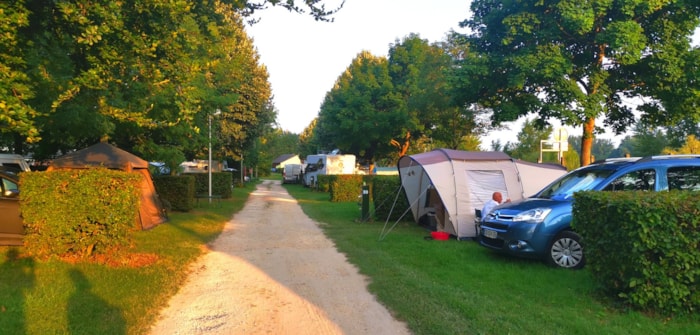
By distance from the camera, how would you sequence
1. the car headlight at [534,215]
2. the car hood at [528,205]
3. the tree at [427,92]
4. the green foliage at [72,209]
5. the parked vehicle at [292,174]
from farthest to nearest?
the parked vehicle at [292,174] → the tree at [427,92] → the car hood at [528,205] → the car headlight at [534,215] → the green foliage at [72,209]

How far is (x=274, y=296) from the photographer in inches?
252

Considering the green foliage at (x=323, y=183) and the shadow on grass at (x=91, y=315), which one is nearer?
the shadow on grass at (x=91, y=315)

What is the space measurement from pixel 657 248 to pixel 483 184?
6.30 metres

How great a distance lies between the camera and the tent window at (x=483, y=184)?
1136 centimetres

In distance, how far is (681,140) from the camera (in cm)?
2623

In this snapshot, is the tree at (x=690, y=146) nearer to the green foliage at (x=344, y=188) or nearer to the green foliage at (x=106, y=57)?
the green foliage at (x=344, y=188)

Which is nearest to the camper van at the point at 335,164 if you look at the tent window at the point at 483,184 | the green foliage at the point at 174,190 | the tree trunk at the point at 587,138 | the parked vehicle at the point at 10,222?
the green foliage at the point at 174,190

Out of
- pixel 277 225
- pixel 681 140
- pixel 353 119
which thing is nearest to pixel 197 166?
pixel 353 119

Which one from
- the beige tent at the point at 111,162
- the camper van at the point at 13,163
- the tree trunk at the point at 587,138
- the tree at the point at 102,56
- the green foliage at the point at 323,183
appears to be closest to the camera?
the tree at the point at 102,56

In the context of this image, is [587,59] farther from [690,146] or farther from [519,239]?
[690,146]

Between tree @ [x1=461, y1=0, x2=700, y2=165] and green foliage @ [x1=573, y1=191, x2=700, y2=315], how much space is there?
27.9ft

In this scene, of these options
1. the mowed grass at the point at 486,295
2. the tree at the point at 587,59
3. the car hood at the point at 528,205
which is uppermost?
the tree at the point at 587,59

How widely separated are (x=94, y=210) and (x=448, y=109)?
2215 cm

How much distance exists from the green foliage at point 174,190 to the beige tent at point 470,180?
9.46 m
